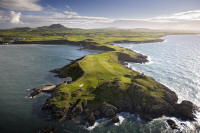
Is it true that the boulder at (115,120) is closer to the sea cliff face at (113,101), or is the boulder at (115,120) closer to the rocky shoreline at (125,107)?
the rocky shoreline at (125,107)

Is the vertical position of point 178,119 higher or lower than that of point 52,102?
lower

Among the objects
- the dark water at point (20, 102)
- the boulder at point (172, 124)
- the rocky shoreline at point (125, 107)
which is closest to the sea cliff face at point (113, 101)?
the rocky shoreline at point (125, 107)

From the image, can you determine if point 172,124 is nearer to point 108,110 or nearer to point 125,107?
point 125,107

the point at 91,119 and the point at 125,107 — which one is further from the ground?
the point at 125,107

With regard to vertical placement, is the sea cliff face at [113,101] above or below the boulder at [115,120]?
above

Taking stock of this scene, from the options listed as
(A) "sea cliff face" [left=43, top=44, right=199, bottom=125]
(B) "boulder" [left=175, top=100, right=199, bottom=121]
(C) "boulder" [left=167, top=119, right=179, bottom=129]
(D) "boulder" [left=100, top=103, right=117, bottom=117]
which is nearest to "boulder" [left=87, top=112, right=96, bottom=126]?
(A) "sea cliff face" [left=43, top=44, right=199, bottom=125]

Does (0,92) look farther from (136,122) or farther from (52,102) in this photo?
(136,122)

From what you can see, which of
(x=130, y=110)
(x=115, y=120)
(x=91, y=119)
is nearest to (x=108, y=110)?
(x=115, y=120)

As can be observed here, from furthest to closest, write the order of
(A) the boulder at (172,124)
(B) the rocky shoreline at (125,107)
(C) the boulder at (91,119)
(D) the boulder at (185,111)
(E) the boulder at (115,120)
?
(D) the boulder at (185,111)
(B) the rocky shoreline at (125,107)
(E) the boulder at (115,120)
(A) the boulder at (172,124)
(C) the boulder at (91,119)

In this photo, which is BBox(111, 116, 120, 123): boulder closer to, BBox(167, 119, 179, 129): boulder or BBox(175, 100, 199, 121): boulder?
BBox(167, 119, 179, 129): boulder

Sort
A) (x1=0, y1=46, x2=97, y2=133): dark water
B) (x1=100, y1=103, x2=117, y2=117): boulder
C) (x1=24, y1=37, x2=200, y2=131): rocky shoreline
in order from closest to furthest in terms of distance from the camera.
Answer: (x1=0, y1=46, x2=97, y2=133): dark water, (x1=24, y1=37, x2=200, y2=131): rocky shoreline, (x1=100, y1=103, x2=117, y2=117): boulder

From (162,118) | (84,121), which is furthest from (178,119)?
(84,121)
